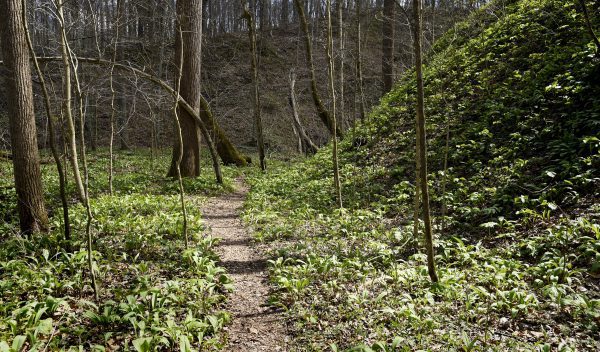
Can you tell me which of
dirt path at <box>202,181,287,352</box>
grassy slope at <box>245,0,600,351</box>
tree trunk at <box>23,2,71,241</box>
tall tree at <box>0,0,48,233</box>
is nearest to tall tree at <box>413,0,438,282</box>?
grassy slope at <box>245,0,600,351</box>

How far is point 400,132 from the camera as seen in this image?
11641 mm

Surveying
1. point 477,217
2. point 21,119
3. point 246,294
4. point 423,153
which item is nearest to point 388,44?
point 477,217

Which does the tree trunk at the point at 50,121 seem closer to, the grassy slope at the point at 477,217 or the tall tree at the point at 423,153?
the grassy slope at the point at 477,217

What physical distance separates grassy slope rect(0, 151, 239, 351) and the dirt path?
20 centimetres

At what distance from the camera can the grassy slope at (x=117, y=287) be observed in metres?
3.66

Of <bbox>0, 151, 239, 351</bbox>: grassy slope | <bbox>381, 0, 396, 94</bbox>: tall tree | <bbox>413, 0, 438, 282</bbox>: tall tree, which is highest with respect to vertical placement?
<bbox>381, 0, 396, 94</bbox>: tall tree

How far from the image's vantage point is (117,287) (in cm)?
475

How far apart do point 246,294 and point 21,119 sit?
4.95 m

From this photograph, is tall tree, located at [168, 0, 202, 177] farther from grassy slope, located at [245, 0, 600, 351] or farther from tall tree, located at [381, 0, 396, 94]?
tall tree, located at [381, 0, 396, 94]

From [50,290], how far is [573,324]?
5883 millimetres

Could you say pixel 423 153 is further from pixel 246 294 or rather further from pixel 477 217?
pixel 246 294

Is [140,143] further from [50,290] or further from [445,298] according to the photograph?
[445,298]

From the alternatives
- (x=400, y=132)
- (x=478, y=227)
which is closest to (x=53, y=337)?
(x=478, y=227)

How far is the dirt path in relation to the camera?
3.92m
